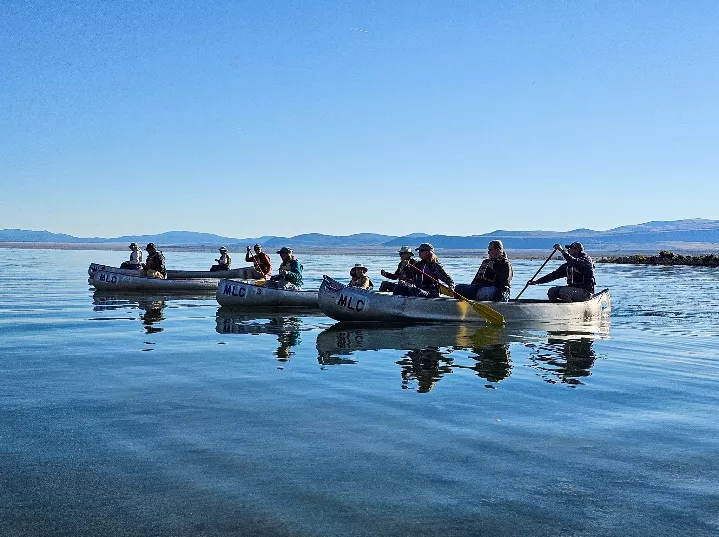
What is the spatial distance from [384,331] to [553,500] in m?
12.2

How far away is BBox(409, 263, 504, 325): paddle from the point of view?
19.2m

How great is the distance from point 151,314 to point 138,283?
28.0ft

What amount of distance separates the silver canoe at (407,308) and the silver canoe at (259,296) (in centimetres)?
425

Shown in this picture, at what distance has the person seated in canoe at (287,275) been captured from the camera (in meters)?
24.2

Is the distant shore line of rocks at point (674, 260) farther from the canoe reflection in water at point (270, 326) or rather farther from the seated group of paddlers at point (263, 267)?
the canoe reflection in water at point (270, 326)

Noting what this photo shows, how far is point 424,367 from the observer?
12914 millimetres

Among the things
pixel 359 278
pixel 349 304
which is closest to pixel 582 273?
pixel 359 278

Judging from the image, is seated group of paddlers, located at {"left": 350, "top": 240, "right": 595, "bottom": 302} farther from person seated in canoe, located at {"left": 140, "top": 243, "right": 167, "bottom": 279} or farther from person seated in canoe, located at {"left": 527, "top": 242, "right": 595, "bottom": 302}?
person seated in canoe, located at {"left": 140, "top": 243, "right": 167, "bottom": 279}

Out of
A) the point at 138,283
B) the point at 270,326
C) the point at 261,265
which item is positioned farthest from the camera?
the point at 138,283

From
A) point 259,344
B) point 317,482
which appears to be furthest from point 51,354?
point 317,482

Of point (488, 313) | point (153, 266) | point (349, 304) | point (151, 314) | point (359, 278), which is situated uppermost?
point (153, 266)

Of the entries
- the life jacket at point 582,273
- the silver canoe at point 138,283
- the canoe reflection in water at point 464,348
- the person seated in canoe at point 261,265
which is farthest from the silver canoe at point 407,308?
the silver canoe at point 138,283

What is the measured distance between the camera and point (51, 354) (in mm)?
13672

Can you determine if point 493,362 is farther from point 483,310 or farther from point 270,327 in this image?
point 270,327
